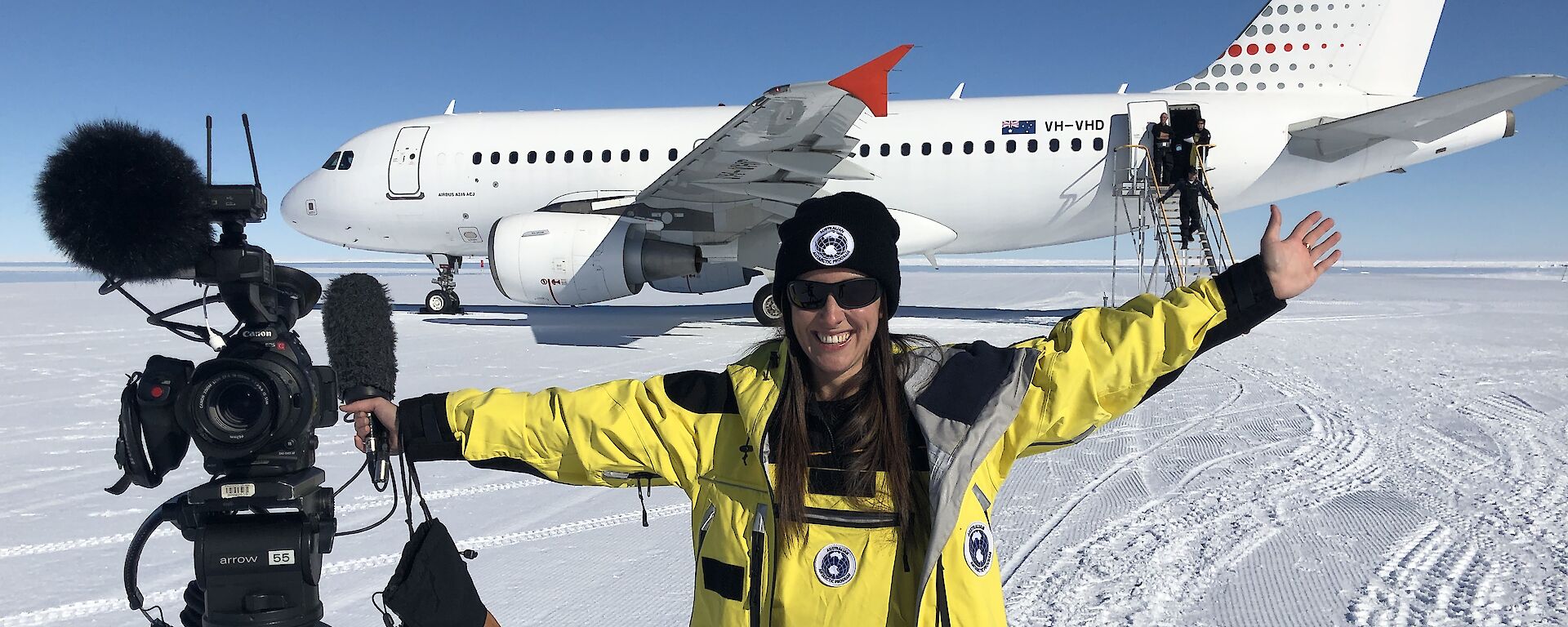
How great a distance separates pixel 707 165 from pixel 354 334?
28.1 ft

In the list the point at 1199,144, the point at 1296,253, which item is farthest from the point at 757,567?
the point at 1199,144

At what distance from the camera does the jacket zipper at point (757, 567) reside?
4.45ft

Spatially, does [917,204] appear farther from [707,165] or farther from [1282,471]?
[1282,471]

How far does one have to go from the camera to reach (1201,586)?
2.86 m

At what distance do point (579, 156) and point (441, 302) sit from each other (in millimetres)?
3909

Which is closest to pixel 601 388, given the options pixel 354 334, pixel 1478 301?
pixel 354 334

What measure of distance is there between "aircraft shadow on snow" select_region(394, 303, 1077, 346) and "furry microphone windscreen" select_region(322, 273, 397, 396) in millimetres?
8422

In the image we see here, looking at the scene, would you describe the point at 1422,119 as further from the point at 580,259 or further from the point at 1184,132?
the point at 580,259

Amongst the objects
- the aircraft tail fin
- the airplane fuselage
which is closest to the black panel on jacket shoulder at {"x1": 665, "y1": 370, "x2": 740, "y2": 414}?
the airplane fuselage

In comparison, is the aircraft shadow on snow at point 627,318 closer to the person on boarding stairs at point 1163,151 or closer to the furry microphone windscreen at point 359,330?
the person on boarding stairs at point 1163,151

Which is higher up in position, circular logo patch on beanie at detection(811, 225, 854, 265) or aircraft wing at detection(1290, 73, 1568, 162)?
aircraft wing at detection(1290, 73, 1568, 162)

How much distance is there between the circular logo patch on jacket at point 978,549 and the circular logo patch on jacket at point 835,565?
0.19 m

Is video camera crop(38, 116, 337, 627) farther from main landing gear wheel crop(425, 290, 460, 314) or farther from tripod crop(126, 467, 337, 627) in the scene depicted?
main landing gear wheel crop(425, 290, 460, 314)

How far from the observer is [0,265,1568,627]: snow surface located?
8.99 ft
